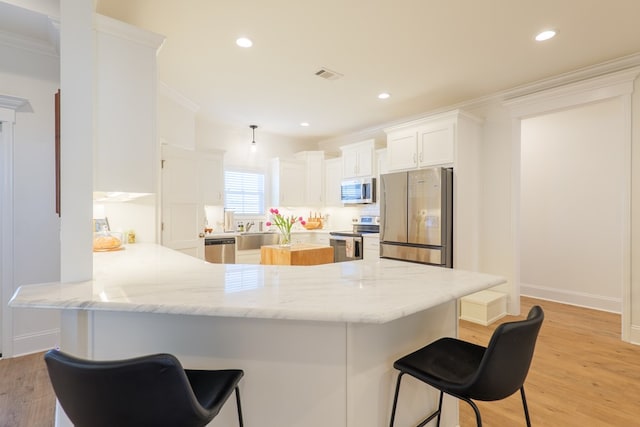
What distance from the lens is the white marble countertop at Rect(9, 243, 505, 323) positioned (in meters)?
1.04

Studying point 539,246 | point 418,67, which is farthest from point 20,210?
point 539,246

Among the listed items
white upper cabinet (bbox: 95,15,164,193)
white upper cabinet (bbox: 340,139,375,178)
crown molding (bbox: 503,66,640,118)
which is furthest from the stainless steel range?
white upper cabinet (bbox: 95,15,164,193)

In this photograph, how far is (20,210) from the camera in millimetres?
2770

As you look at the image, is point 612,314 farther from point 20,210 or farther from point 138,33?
point 20,210

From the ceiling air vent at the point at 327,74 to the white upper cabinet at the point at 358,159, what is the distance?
1.83m

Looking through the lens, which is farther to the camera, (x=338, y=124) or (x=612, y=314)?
(x=338, y=124)

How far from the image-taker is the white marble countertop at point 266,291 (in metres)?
1.04

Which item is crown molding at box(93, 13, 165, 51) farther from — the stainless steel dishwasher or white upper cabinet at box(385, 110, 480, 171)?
white upper cabinet at box(385, 110, 480, 171)

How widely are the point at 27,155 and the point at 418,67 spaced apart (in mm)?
3768

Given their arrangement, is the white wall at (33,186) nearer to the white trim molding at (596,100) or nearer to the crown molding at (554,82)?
the crown molding at (554,82)

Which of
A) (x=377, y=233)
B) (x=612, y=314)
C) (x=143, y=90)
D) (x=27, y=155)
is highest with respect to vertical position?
(x=143, y=90)

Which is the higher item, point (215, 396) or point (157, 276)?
point (157, 276)

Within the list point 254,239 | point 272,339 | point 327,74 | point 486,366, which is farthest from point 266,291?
point 254,239

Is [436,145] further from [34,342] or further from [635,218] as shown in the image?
[34,342]
